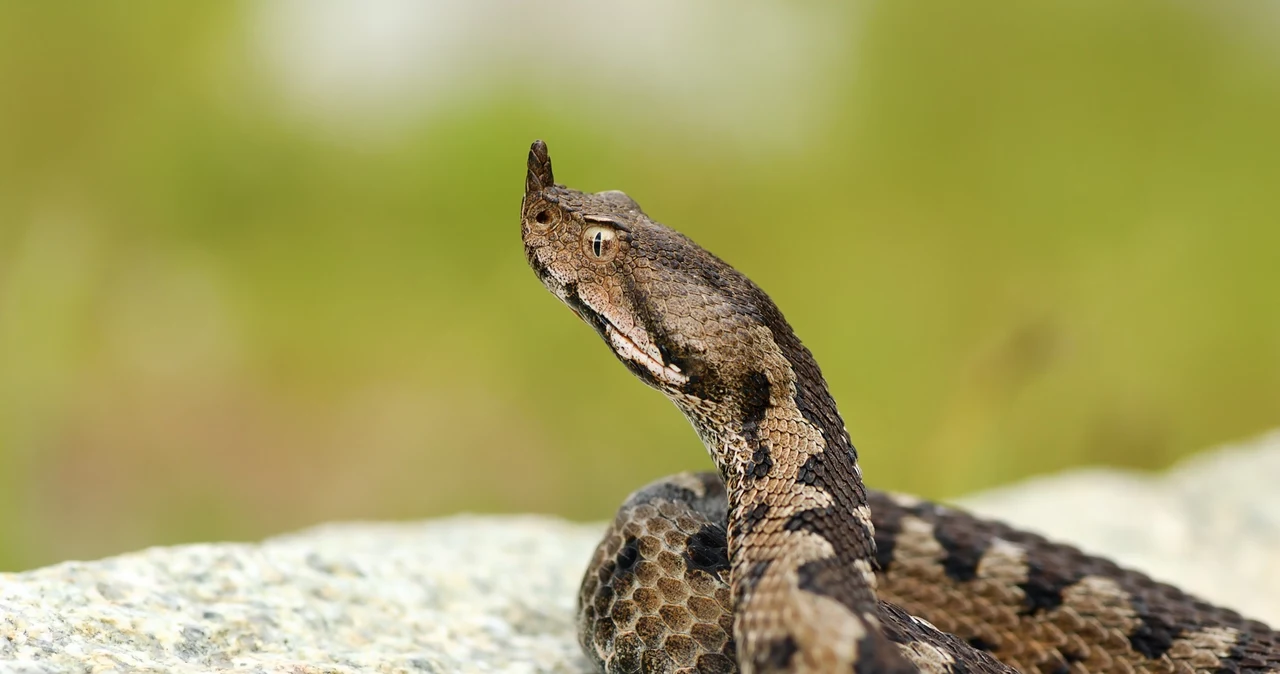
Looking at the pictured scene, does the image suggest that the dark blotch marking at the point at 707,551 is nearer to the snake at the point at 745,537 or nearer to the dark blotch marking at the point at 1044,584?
the snake at the point at 745,537

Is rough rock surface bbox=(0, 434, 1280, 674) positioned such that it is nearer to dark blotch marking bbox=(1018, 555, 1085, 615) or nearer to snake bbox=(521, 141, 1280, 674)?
snake bbox=(521, 141, 1280, 674)

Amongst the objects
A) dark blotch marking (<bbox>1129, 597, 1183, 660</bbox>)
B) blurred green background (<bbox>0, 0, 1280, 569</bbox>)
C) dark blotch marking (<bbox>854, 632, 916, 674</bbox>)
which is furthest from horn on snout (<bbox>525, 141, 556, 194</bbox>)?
blurred green background (<bbox>0, 0, 1280, 569</bbox>)

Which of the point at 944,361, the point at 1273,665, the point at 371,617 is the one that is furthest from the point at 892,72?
the point at 371,617

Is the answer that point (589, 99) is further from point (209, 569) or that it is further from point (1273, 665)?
point (1273, 665)

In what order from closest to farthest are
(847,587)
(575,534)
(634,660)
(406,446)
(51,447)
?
(847,587)
(634,660)
(575,534)
(51,447)
(406,446)

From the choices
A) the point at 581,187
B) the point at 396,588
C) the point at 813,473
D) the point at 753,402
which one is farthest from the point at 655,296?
the point at 581,187

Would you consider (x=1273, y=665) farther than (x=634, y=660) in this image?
Yes
